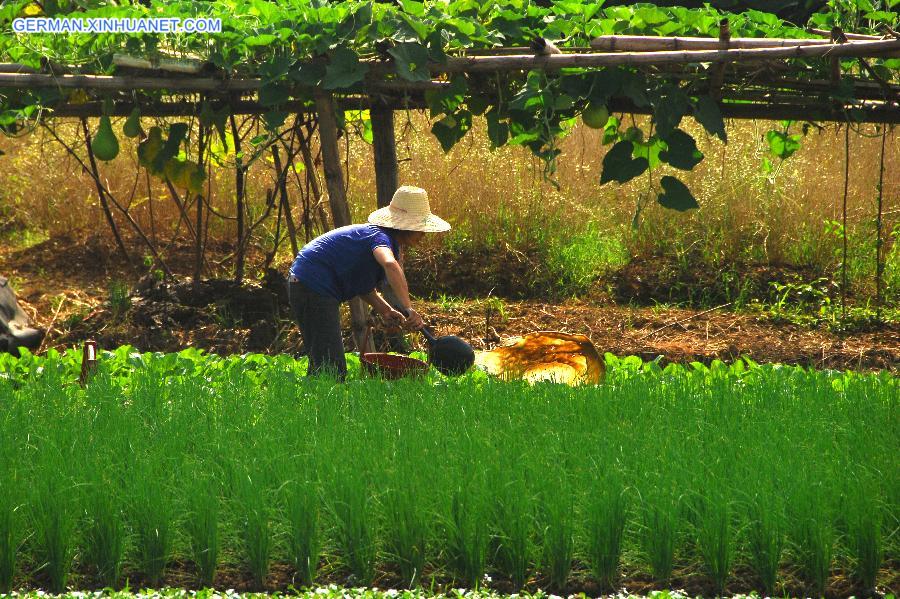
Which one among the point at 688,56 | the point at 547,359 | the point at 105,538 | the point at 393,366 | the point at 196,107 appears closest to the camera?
the point at 105,538

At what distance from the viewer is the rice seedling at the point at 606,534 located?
10.7 feet

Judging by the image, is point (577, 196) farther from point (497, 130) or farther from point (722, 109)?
point (497, 130)

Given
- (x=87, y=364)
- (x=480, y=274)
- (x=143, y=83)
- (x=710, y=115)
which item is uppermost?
(x=143, y=83)

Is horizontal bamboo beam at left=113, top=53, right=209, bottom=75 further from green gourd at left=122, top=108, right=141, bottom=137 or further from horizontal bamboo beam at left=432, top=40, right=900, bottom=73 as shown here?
horizontal bamboo beam at left=432, top=40, right=900, bottom=73

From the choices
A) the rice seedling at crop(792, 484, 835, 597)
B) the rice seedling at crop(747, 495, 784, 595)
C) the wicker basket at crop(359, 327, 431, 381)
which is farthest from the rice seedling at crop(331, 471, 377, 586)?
the wicker basket at crop(359, 327, 431, 381)

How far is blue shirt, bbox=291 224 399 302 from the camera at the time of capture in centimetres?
512

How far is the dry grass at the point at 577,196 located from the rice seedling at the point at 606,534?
15.0 feet

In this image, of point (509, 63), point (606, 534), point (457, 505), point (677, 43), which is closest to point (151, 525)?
point (457, 505)

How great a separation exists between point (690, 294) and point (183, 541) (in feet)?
16.7

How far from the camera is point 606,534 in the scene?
327cm

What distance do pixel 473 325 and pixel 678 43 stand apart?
2.42 metres

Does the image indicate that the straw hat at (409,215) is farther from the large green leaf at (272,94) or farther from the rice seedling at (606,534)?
the rice seedling at (606,534)

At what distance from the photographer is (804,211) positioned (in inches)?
331

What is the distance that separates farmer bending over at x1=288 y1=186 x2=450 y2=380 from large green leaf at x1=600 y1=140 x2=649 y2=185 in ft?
3.68
